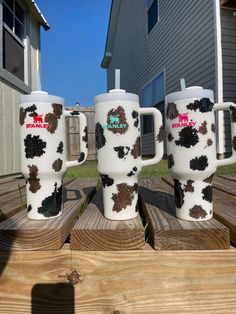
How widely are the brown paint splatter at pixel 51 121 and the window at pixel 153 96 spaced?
858 cm

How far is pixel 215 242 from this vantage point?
3.28ft

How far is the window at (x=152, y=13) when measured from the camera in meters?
10.8

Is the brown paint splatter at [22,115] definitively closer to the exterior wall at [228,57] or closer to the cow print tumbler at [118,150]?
the cow print tumbler at [118,150]

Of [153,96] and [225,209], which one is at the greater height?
[153,96]

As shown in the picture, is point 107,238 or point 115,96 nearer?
point 107,238

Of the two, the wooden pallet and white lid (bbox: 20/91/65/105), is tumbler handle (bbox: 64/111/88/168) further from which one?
the wooden pallet

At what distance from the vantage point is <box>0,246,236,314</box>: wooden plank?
979 mm

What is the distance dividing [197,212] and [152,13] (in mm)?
11288

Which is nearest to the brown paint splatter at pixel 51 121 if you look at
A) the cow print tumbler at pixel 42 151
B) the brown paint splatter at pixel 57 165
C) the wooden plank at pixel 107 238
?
the cow print tumbler at pixel 42 151

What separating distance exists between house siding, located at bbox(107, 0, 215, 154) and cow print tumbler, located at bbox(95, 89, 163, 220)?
247 inches

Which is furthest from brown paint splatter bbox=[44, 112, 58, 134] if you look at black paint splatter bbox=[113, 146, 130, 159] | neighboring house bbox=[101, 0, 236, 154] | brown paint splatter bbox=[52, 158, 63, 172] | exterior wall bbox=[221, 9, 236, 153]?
exterior wall bbox=[221, 9, 236, 153]

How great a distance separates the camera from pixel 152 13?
1127cm

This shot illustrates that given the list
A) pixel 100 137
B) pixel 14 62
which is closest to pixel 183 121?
pixel 100 137

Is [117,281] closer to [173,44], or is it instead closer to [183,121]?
[183,121]
